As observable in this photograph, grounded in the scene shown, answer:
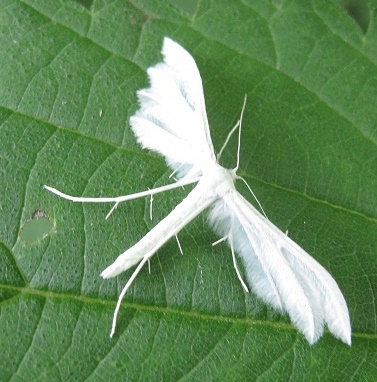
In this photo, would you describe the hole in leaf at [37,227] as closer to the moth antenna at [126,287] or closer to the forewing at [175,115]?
the moth antenna at [126,287]

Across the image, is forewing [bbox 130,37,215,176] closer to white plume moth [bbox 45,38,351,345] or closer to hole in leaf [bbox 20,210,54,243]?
white plume moth [bbox 45,38,351,345]

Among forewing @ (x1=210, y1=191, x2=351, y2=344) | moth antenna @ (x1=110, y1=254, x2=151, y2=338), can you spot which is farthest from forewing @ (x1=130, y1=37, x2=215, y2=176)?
moth antenna @ (x1=110, y1=254, x2=151, y2=338)

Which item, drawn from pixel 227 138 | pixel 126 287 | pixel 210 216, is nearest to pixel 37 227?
pixel 126 287

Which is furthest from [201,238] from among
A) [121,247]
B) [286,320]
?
[286,320]

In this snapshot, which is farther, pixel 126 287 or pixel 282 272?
pixel 282 272

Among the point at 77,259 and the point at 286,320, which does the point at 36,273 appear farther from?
the point at 286,320

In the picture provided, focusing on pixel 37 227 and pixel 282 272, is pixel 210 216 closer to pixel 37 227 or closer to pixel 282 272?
pixel 282 272
